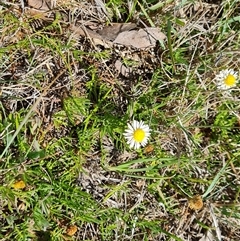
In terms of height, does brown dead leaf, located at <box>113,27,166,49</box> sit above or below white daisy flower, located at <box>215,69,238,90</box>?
above

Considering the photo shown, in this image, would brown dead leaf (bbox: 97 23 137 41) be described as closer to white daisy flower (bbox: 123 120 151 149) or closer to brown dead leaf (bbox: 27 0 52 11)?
brown dead leaf (bbox: 27 0 52 11)

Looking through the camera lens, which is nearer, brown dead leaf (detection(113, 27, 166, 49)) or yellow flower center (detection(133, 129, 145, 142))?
yellow flower center (detection(133, 129, 145, 142))

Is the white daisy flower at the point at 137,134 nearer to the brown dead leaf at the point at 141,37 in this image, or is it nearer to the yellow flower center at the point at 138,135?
the yellow flower center at the point at 138,135

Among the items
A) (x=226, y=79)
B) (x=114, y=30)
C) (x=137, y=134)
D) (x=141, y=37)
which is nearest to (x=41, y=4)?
(x=114, y=30)

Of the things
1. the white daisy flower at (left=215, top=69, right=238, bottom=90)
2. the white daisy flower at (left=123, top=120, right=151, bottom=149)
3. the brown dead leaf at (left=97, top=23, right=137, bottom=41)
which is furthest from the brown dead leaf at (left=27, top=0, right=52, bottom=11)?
the white daisy flower at (left=215, top=69, right=238, bottom=90)

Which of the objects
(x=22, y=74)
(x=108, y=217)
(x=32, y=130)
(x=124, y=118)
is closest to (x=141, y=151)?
(x=124, y=118)

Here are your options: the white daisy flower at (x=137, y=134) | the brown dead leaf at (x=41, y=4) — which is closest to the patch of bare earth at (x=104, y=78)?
the brown dead leaf at (x=41, y=4)

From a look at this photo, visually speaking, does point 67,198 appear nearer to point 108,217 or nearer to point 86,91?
point 108,217

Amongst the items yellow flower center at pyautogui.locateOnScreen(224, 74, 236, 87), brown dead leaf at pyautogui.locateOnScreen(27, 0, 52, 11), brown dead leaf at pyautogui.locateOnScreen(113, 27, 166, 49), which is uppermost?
brown dead leaf at pyautogui.locateOnScreen(27, 0, 52, 11)
